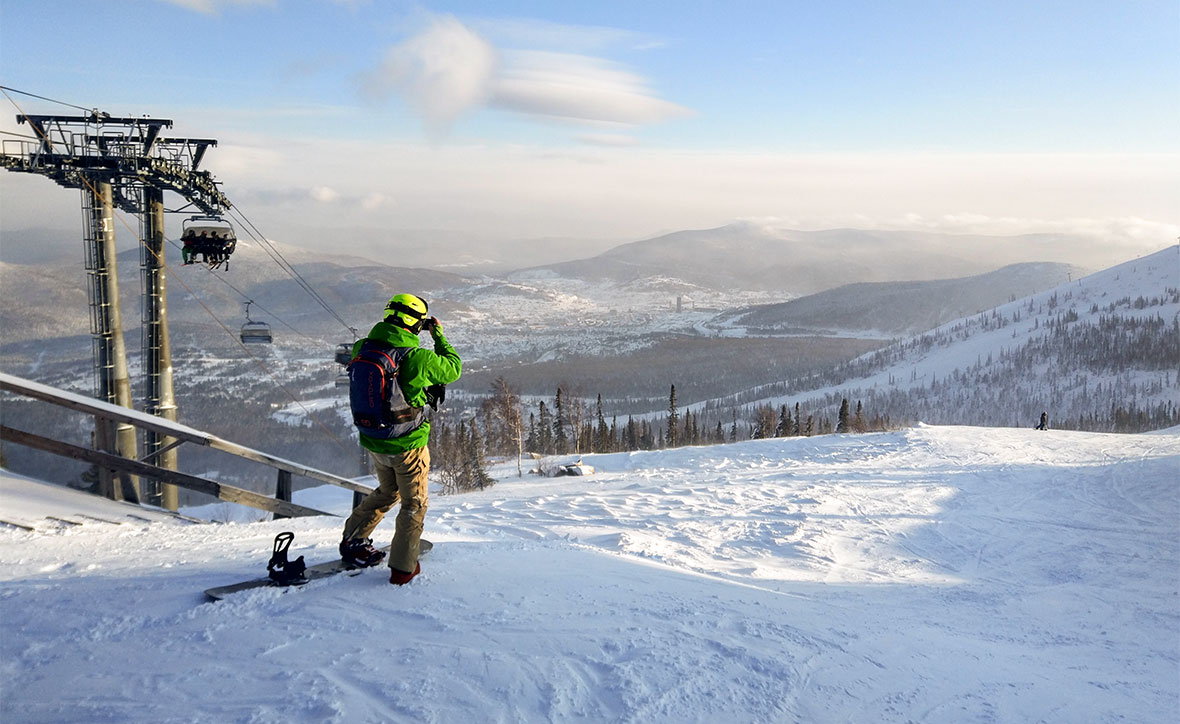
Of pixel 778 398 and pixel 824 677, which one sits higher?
pixel 824 677

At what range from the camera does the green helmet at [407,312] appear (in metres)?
5.27

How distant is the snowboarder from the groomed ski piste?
0.29m

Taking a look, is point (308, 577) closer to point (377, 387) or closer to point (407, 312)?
point (377, 387)

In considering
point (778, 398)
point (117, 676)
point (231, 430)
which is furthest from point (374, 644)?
point (778, 398)

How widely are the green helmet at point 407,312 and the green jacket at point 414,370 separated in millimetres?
56

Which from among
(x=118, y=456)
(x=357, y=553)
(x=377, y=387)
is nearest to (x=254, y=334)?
(x=118, y=456)

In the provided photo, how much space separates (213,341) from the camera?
602 ft

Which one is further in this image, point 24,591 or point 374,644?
point 24,591

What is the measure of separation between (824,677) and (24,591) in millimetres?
5744

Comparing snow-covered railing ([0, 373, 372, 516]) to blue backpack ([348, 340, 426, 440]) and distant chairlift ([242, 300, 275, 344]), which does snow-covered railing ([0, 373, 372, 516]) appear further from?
distant chairlift ([242, 300, 275, 344])

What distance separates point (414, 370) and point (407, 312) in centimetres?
45

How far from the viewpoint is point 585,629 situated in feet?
15.9

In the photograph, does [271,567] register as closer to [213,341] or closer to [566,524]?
[566,524]

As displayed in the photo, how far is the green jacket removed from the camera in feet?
17.1
